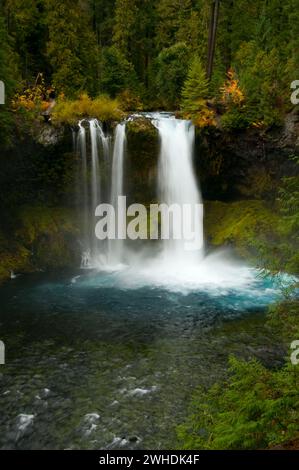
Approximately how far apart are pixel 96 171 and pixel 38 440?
46.0 ft

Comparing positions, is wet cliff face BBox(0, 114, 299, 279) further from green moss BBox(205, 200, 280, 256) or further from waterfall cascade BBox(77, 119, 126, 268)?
waterfall cascade BBox(77, 119, 126, 268)

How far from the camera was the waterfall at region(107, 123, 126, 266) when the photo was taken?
20.4m

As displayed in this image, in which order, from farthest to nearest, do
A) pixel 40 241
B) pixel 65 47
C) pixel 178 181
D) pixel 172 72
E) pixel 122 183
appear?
pixel 172 72 < pixel 65 47 < pixel 178 181 < pixel 122 183 < pixel 40 241

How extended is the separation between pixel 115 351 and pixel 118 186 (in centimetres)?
1058

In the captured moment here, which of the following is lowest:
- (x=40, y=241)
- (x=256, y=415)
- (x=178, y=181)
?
(x=256, y=415)

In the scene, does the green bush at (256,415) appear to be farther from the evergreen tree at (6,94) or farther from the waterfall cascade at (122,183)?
the evergreen tree at (6,94)

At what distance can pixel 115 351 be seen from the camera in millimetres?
11953

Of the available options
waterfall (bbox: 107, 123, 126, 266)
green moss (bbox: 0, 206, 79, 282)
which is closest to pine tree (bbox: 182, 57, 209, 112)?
waterfall (bbox: 107, 123, 126, 266)

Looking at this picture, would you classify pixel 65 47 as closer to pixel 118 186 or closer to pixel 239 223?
pixel 118 186

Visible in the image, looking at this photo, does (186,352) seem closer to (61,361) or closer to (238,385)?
(61,361)

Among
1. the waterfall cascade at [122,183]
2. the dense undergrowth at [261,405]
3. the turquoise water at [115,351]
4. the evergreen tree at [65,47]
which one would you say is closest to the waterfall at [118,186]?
the waterfall cascade at [122,183]

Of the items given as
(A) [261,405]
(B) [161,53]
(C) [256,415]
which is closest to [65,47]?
(B) [161,53]

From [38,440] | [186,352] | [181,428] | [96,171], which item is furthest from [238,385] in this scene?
[96,171]
